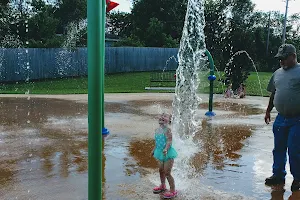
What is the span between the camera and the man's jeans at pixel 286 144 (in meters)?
4.78

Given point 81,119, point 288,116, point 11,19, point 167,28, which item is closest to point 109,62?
point 11,19

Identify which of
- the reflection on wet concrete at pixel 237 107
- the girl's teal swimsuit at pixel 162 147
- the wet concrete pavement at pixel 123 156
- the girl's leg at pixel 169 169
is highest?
the girl's teal swimsuit at pixel 162 147

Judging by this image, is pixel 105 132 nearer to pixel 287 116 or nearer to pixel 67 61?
pixel 287 116

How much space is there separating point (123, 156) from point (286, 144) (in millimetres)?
2506

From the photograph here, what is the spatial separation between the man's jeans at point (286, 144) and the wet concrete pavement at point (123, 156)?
255 mm

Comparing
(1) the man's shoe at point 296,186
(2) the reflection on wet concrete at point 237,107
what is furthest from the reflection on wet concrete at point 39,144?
(2) the reflection on wet concrete at point 237,107

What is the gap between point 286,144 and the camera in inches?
198

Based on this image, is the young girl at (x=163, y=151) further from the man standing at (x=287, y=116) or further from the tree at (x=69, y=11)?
the tree at (x=69, y=11)

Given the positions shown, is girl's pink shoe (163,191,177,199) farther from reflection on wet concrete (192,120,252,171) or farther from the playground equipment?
the playground equipment

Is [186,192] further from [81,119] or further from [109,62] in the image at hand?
[109,62]

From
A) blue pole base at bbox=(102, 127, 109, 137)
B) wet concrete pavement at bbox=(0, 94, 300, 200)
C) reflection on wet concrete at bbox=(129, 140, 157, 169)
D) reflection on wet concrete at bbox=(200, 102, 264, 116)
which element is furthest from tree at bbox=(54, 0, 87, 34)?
reflection on wet concrete at bbox=(129, 140, 157, 169)

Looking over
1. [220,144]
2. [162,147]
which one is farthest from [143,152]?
[162,147]

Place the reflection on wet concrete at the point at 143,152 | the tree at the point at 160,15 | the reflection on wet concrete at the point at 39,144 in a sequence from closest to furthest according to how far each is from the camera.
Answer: the reflection on wet concrete at the point at 39,144, the reflection on wet concrete at the point at 143,152, the tree at the point at 160,15

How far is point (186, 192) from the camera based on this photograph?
462cm
